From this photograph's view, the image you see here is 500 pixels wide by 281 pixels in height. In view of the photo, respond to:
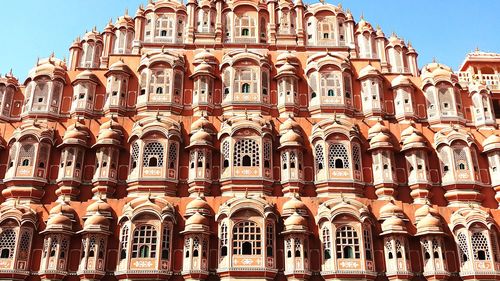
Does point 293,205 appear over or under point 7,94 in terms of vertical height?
under

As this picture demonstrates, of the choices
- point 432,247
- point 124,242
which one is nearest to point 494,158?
point 432,247

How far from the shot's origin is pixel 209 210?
28922 mm

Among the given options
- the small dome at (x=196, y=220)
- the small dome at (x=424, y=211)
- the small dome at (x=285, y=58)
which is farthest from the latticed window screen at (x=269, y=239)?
the small dome at (x=285, y=58)

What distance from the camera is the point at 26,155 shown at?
31484 millimetres

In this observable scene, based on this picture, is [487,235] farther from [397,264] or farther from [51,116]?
[51,116]

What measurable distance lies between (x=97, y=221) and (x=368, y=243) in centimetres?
1424

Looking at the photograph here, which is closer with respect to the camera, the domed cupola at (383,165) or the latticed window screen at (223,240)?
the latticed window screen at (223,240)

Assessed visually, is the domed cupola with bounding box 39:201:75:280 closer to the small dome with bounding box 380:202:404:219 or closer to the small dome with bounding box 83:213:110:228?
the small dome with bounding box 83:213:110:228

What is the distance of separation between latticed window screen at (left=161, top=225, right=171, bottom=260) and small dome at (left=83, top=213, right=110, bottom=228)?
3073 mm

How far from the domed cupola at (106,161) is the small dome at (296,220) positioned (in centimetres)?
1036

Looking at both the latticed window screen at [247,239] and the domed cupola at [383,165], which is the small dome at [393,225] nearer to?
the domed cupola at [383,165]

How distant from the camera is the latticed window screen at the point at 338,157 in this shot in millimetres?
31578

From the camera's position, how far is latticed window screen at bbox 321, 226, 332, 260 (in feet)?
91.6

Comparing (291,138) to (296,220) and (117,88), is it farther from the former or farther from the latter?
(117,88)
